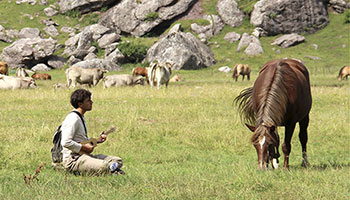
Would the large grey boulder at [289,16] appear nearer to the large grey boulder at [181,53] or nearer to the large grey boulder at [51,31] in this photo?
the large grey boulder at [181,53]

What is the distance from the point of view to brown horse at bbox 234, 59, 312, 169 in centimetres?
694

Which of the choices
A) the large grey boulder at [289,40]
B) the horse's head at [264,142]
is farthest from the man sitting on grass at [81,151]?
the large grey boulder at [289,40]

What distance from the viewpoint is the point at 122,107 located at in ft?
53.2

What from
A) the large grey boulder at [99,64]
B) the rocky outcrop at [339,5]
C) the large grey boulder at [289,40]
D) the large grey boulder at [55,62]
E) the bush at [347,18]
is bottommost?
the large grey boulder at [55,62]

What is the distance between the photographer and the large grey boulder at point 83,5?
69275 millimetres

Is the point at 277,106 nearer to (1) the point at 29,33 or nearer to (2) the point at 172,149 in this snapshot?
(2) the point at 172,149

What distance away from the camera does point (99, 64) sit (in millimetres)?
43406

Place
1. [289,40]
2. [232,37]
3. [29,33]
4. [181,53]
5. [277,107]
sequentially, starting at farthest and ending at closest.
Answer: [29,33]
[232,37]
[289,40]
[181,53]
[277,107]

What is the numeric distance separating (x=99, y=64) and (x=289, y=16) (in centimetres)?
2856

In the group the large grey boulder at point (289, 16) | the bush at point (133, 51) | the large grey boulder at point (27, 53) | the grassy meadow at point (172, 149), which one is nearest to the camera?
the grassy meadow at point (172, 149)

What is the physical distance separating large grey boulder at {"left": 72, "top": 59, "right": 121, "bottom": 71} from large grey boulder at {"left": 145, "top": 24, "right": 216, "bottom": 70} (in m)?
4.45

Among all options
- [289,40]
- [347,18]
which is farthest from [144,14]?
[347,18]

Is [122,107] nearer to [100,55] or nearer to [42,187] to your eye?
[42,187]

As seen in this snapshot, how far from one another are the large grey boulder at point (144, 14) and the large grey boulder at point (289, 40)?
15.6 meters
